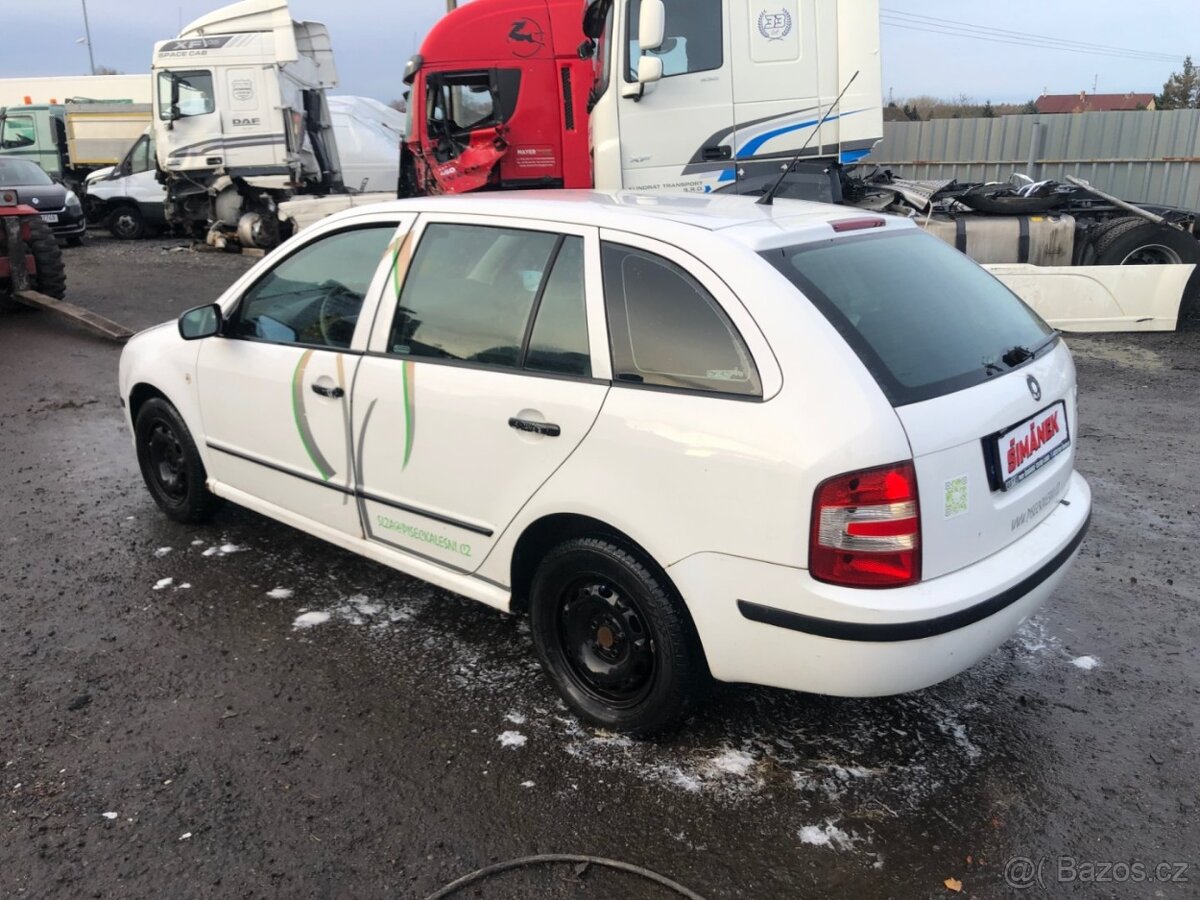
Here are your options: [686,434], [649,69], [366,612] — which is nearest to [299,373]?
[366,612]

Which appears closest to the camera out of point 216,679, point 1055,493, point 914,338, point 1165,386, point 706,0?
point 914,338

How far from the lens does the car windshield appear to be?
16875 millimetres

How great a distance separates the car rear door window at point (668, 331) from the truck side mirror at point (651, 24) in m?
5.74

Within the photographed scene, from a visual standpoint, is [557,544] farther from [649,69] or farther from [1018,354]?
[649,69]

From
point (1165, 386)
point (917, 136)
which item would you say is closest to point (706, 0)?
point (1165, 386)

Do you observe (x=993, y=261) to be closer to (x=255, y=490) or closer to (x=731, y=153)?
(x=731, y=153)

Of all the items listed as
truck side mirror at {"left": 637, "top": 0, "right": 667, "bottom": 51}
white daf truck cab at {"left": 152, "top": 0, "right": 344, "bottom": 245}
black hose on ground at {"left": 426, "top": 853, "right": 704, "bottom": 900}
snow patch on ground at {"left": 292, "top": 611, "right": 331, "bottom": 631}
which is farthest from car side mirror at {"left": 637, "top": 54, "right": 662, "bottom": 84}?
white daf truck cab at {"left": 152, "top": 0, "right": 344, "bottom": 245}

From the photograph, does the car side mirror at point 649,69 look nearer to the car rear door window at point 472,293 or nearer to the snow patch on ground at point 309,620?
the car rear door window at point 472,293

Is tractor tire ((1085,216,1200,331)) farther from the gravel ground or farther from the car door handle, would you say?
the car door handle

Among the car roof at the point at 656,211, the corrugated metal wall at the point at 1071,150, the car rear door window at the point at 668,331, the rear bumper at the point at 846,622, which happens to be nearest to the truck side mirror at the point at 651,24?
the car roof at the point at 656,211

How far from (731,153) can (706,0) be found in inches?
50.7

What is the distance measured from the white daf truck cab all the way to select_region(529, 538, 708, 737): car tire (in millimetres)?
15186

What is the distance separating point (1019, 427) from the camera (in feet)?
8.98

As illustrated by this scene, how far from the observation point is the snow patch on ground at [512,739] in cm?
298
